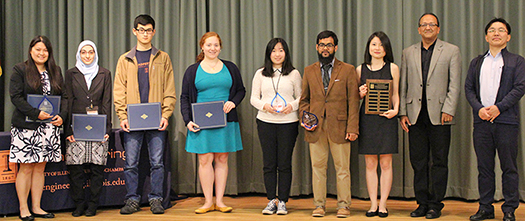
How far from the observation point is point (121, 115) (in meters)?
3.63

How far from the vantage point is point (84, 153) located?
3545 mm

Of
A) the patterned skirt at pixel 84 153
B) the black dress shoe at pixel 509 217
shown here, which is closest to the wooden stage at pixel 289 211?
the black dress shoe at pixel 509 217

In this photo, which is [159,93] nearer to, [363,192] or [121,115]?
[121,115]

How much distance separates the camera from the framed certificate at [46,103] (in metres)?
3.40

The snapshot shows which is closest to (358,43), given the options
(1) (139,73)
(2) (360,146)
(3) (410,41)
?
(3) (410,41)

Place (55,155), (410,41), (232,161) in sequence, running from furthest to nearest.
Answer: (232,161)
(410,41)
(55,155)

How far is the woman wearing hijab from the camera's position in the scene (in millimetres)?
3549

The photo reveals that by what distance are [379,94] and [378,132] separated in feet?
0.99

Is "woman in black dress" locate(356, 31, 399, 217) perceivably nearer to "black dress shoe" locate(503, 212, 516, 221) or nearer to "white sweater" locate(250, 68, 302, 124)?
"white sweater" locate(250, 68, 302, 124)

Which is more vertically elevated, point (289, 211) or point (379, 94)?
point (379, 94)

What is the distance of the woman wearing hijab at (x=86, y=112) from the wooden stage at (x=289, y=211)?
203 mm

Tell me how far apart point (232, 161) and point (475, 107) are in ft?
7.91

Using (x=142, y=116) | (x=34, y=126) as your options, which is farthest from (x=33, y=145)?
(x=142, y=116)

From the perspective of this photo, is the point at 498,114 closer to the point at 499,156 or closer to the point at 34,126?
the point at 499,156
